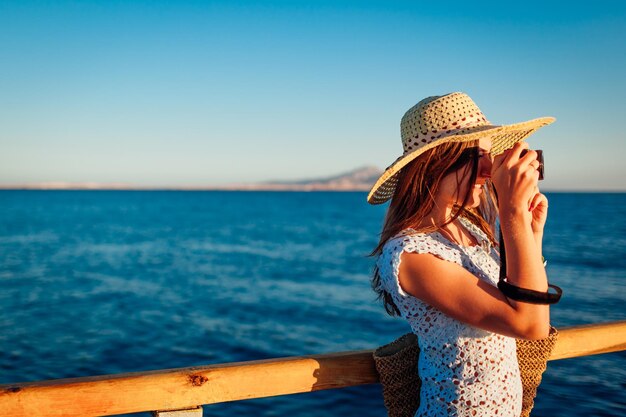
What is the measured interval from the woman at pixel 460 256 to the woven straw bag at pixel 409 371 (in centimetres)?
10

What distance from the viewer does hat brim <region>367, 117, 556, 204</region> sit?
183 centimetres

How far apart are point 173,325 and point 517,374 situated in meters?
11.9

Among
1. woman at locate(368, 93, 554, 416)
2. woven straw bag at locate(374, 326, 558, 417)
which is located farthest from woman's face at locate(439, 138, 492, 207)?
woven straw bag at locate(374, 326, 558, 417)

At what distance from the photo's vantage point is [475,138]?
6.00 ft

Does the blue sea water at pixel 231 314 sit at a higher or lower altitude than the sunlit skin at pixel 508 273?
lower

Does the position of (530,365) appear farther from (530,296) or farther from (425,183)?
(425,183)

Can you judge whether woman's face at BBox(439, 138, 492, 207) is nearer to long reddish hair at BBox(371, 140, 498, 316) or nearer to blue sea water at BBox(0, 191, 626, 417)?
long reddish hair at BBox(371, 140, 498, 316)

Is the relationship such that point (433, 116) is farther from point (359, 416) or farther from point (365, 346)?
point (365, 346)

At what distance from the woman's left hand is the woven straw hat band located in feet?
0.80

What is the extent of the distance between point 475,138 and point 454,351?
2.24 feet

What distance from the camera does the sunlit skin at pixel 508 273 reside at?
1660 mm

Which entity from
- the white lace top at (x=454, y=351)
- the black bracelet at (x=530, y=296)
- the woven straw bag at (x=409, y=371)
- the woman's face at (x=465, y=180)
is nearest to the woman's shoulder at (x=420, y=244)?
the white lace top at (x=454, y=351)

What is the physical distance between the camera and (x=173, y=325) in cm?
1304

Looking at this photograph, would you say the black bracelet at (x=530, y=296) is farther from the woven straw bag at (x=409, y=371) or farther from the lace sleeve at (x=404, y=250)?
the woven straw bag at (x=409, y=371)
